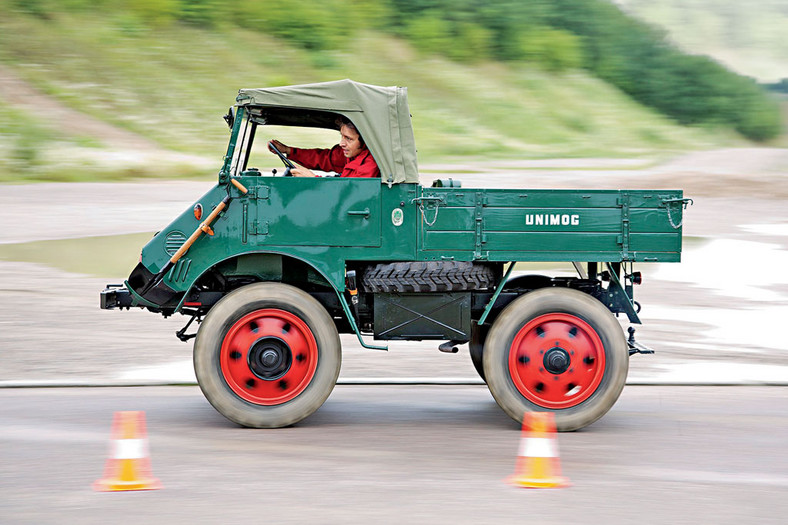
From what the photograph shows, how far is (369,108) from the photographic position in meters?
7.87

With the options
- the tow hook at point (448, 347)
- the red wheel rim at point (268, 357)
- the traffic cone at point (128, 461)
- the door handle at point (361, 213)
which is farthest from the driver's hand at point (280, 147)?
the traffic cone at point (128, 461)

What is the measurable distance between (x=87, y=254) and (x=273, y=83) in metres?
23.1

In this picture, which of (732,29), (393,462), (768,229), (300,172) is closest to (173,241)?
(300,172)

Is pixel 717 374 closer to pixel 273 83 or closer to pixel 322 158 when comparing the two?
pixel 322 158

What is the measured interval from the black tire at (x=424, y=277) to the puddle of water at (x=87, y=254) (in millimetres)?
9215

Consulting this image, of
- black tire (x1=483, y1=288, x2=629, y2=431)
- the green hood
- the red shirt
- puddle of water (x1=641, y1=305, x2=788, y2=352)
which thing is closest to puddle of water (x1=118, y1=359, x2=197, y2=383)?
the red shirt

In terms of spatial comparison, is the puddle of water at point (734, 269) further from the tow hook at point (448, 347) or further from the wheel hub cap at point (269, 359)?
the wheel hub cap at point (269, 359)

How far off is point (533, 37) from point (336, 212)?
43144mm

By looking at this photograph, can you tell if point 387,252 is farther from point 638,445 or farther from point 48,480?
point 48,480

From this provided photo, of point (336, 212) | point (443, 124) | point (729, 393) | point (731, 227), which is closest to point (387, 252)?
point (336, 212)

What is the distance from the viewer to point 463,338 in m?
7.95

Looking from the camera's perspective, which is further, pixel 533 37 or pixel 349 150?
pixel 533 37

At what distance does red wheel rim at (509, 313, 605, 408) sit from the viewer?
25.6 feet

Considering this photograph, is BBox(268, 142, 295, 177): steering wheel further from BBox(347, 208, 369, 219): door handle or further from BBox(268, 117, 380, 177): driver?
BBox(347, 208, 369, 219): door handle
